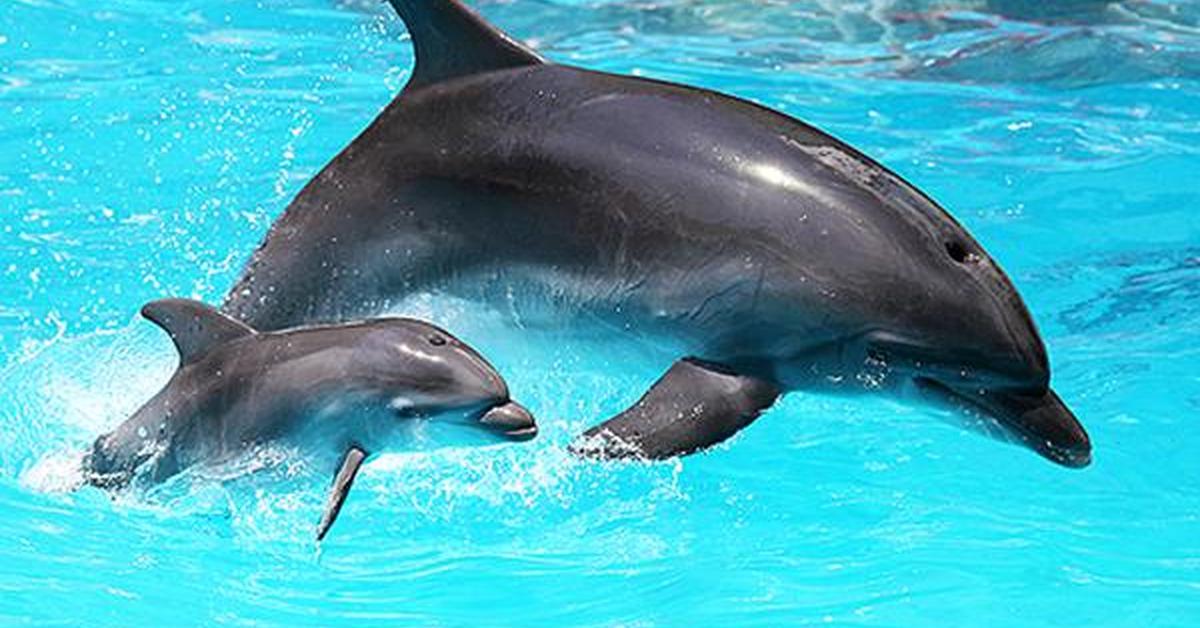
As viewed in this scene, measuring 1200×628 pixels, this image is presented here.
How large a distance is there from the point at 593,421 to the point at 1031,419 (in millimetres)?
2165

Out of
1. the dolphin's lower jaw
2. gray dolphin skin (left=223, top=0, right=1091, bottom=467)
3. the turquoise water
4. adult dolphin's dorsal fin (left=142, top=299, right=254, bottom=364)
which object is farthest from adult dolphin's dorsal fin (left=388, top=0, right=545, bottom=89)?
the dolphin's lower jaw

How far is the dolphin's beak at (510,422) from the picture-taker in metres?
4.47

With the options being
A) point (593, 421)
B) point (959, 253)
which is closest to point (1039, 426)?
point (959, 253)

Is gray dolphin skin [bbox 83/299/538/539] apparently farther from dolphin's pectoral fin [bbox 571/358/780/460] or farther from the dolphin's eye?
the dolphin's eye

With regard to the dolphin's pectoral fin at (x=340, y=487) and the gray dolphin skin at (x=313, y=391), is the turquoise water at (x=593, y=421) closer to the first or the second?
the gray dolphin skin at (x=313, y=391)

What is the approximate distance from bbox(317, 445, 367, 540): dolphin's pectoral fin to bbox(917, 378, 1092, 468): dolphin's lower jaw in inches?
56.4

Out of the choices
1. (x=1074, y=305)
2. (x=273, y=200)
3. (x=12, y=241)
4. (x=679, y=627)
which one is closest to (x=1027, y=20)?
(x=1074, y=305)

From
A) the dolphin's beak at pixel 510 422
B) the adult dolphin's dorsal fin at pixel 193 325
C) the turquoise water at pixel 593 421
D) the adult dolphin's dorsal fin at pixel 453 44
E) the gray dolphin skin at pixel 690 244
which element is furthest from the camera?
the turquoise water at pixel 593 421

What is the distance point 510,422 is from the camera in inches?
176

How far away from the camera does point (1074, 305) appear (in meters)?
8.83

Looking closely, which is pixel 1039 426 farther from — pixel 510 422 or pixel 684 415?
pixel 510 422

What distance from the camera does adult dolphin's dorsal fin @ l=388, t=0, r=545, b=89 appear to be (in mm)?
4797

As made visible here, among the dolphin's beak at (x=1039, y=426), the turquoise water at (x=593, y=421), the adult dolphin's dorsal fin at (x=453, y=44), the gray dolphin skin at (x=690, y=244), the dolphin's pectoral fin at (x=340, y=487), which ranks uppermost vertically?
the adult dolphin's dorsal fin at (x=453, y=44)

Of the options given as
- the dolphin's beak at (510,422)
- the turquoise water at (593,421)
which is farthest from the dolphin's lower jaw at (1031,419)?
the dolphin's beak at (510,422)
